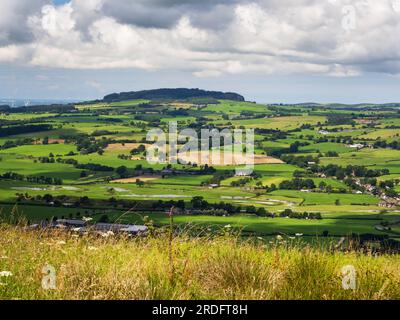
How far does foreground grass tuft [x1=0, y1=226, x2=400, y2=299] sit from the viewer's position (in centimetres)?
597

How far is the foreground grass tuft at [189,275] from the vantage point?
597 cm

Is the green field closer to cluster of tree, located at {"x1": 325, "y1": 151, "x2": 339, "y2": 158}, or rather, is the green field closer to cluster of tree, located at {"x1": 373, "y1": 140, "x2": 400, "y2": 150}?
cluster of tree, located at {"x1": 325, "y1": 151, "x2": 339, "y2": 158}

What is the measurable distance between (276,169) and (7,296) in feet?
445

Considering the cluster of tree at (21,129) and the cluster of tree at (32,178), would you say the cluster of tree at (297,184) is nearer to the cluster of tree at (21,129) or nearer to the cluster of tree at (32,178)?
the cluster of tree at (32,178)

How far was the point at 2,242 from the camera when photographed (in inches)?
350

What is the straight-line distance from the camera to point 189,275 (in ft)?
22.0

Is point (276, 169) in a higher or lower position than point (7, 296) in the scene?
lower

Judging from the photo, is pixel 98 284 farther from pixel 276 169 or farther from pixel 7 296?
pixel 276 169

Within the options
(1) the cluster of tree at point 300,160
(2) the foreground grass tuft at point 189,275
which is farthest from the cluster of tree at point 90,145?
(2) the foreground grass tuft at point 189,275

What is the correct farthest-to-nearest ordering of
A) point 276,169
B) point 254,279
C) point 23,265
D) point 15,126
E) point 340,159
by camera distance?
point 15,126
point 340,159
point 276,169
point 23,265
point 254,279

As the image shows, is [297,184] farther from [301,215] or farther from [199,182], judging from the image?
[301,215]

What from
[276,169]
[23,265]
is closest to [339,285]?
[23,265]

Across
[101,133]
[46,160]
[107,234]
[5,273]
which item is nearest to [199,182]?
[46,160]
